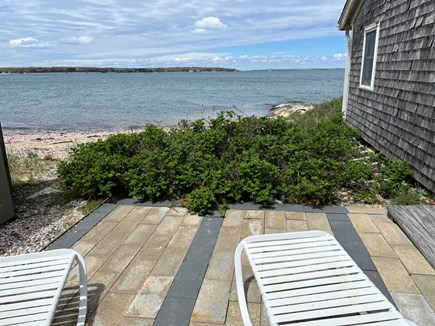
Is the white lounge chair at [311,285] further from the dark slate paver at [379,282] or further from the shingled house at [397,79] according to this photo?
the shingled house at [397,79]

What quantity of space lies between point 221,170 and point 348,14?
6.72m

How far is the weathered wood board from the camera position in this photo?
2.96 metres

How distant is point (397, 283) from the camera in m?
2.55

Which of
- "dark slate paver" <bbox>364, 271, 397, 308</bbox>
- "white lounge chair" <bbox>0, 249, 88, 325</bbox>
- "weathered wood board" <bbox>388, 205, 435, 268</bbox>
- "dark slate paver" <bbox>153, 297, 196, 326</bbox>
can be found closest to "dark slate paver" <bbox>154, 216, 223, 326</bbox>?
"dark slate paver" <bbox>153, 297, 196, 326</bbox>

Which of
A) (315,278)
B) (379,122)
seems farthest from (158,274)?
(379,122)

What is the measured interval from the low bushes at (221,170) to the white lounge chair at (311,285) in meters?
1.63

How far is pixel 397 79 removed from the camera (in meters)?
5.64

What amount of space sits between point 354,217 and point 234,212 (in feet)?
4.58

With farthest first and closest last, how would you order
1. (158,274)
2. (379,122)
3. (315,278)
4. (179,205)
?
(379,122), (179,205), (158,274), (315,278)

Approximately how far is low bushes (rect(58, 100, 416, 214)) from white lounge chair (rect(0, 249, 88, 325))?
6.30 feet

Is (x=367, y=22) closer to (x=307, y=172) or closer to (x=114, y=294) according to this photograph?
(x=307, y=172)

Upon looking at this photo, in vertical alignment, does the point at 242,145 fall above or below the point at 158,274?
above

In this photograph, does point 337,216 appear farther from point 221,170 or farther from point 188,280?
point 188,280

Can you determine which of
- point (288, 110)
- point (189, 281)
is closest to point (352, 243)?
point (189, 281)
